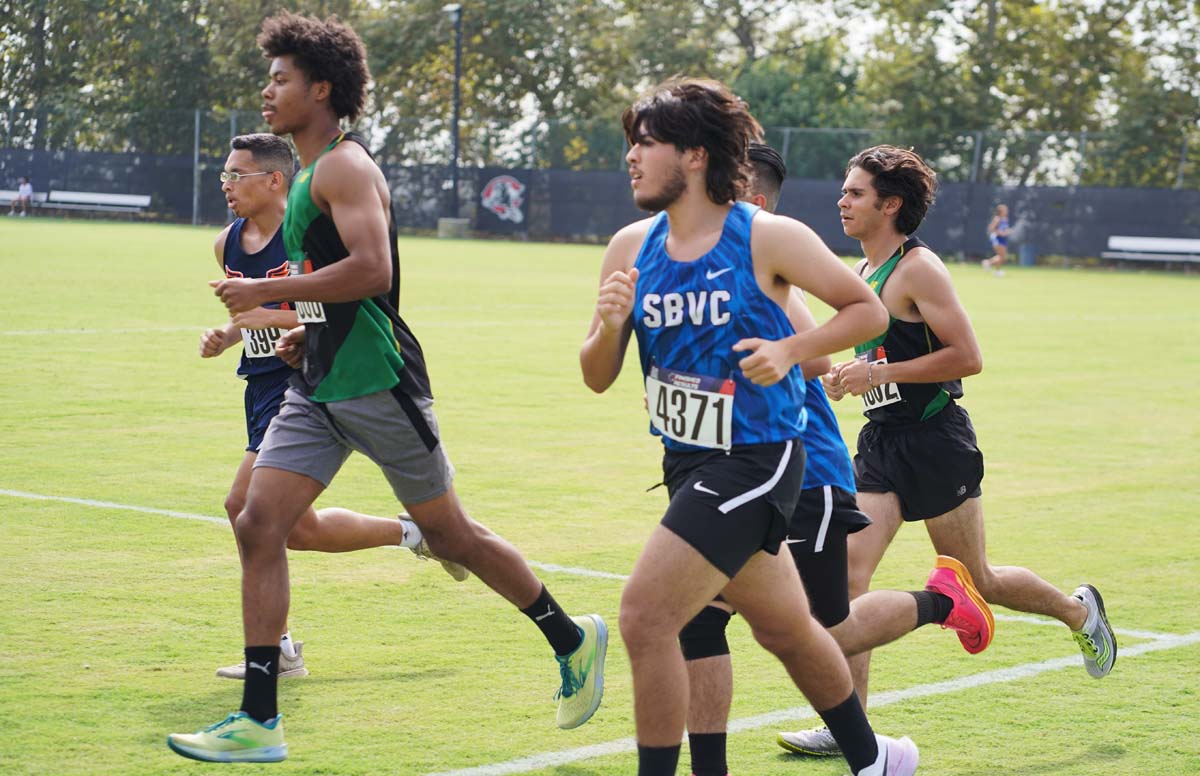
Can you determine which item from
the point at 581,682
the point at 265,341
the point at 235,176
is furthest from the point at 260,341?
the point at 581,682

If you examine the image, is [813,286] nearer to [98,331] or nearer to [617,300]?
[617,300]

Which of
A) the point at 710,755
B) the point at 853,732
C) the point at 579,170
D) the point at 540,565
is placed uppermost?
the point at 579,170

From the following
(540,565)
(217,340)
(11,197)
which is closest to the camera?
(217,340)

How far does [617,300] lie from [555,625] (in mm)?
1779

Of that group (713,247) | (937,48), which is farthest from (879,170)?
(937,48)

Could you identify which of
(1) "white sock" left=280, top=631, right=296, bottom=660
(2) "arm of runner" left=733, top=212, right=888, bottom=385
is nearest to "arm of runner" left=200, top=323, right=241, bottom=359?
(1) "white sock" left=280, top=631, right=296, bottom=660

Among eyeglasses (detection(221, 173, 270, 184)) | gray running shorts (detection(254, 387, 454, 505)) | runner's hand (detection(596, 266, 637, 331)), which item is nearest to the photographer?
runner's hand (detection(596, 266, 637, 331))

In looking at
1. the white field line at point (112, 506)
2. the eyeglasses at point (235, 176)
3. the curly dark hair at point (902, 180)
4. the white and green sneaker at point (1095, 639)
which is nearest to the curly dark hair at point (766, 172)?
the curly dark hair at point (902, 180)

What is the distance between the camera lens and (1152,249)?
4716cm

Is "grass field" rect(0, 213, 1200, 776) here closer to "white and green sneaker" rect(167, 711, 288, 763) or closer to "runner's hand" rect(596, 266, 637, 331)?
"white and green sneaker" rect(167, 711, 288, 763)

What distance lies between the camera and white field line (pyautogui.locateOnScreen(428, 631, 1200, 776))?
5171mm

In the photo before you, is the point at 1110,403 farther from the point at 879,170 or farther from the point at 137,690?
the point at 137,690

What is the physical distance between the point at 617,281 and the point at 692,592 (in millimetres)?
857

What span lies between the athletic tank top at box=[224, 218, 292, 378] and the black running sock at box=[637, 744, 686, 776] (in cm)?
263
